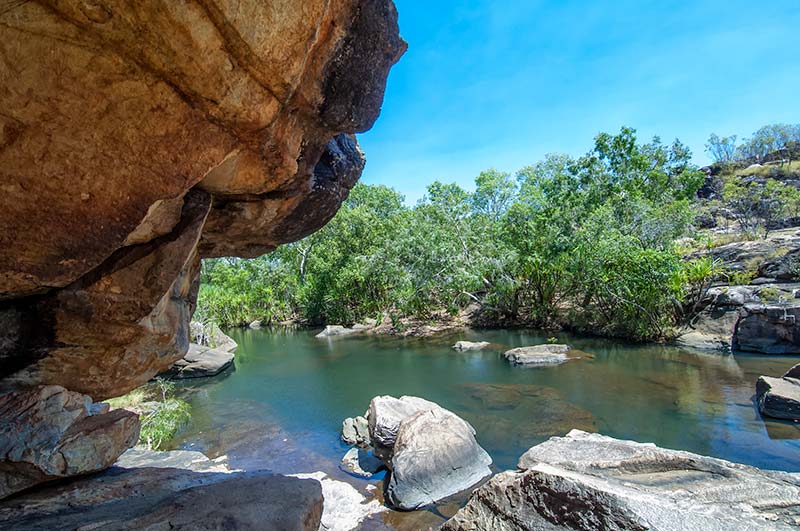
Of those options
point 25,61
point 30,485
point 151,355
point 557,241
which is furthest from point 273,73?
point 557,241

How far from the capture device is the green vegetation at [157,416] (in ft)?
39.1

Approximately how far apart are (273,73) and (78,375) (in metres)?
4.28

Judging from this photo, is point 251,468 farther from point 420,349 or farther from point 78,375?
point 420,349

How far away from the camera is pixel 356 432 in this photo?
1198cm

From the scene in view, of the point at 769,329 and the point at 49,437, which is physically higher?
the point at 49,437

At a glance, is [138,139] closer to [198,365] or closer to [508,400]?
[508,400]

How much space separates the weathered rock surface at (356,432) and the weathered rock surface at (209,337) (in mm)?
15726

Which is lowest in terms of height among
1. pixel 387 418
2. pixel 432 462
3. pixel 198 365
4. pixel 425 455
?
pixel 432 462

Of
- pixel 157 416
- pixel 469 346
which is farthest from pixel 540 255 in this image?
pixel 157 416

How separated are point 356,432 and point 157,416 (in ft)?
20.1

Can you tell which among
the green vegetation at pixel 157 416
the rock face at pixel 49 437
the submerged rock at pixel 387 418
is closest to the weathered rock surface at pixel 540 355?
the submerged rock at pixel 387 418

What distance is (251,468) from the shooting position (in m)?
10.6

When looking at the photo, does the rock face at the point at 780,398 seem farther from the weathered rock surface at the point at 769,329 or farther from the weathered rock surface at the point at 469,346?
the weathered rock surface at the point at 469,346

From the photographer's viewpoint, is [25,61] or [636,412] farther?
[636,412]
